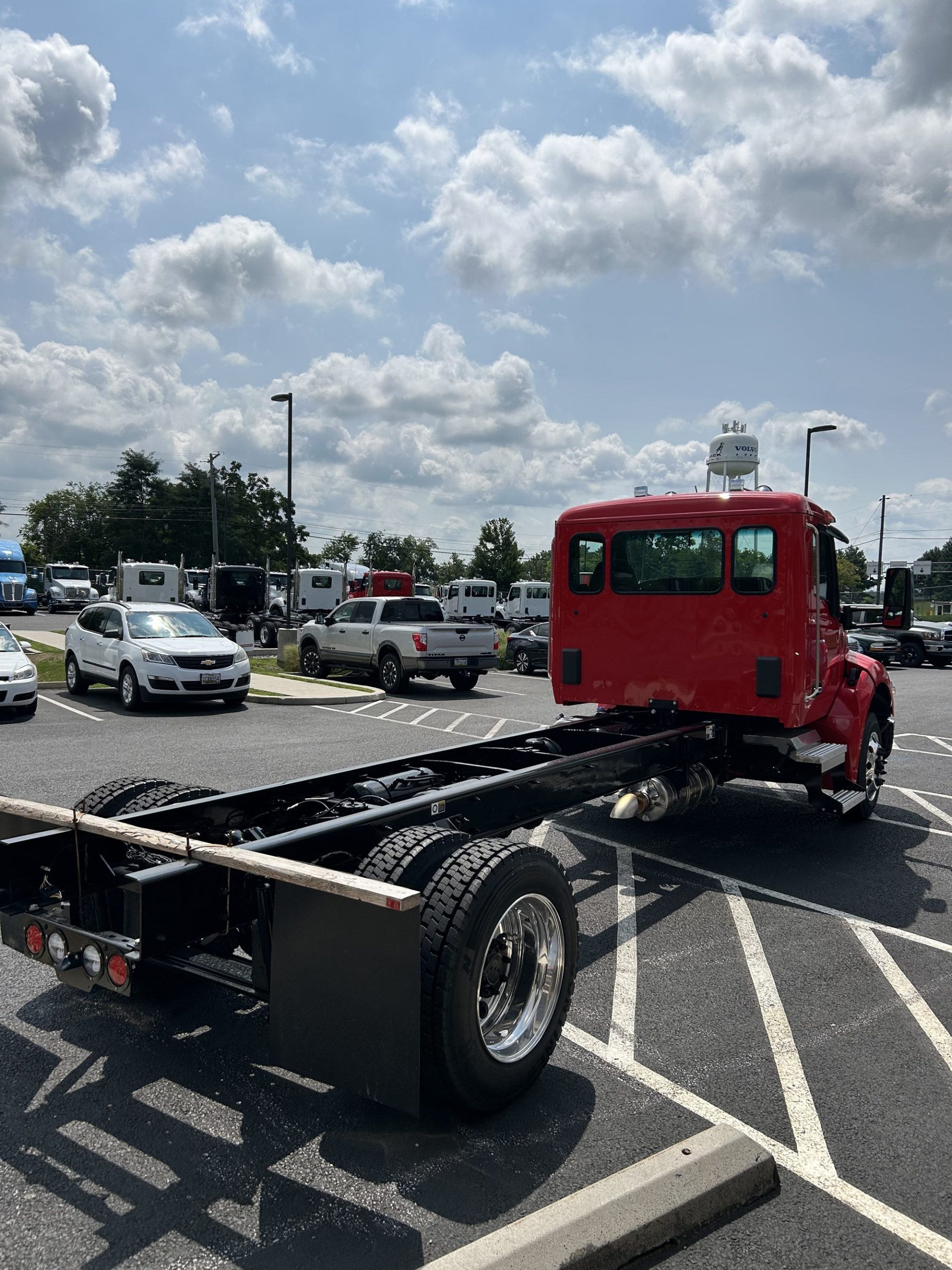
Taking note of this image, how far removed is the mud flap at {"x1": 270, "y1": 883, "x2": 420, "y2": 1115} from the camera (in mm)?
2711

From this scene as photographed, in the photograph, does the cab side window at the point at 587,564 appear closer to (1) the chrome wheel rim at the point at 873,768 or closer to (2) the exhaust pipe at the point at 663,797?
(2) the exhaust pipe at the point at 663,797

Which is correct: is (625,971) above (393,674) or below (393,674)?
below

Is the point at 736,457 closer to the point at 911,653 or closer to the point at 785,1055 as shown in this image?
the point at 785,1055

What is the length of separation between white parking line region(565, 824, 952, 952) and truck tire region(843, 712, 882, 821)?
180 centimetres

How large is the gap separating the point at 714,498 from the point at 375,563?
126 metres

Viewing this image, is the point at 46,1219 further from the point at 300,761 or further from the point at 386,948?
the point at 300,761

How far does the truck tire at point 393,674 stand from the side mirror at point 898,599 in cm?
1158

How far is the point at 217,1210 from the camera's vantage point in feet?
8.66

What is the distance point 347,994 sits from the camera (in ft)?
9.12

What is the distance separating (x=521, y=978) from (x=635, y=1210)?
38.9 inches

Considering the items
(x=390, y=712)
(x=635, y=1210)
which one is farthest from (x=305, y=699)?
(x=635, y=1210)

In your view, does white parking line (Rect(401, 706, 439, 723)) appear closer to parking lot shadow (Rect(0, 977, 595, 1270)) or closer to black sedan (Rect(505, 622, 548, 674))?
black sedan (Rect(505, 622, 548, 674))

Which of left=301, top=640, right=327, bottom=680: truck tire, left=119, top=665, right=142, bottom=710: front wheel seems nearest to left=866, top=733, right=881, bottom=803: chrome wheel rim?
left=119, top=665, right=142, bottom=710: front wheel

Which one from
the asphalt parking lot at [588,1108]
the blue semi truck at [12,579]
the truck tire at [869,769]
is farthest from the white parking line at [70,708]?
the blue semi truck at [12,579]
